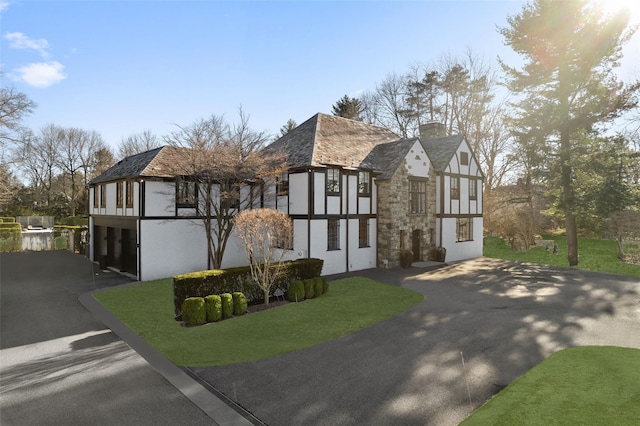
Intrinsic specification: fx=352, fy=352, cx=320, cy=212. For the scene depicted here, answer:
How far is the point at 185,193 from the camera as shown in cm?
2044

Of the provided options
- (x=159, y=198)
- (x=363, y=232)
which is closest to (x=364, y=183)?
(x=363, y=232)

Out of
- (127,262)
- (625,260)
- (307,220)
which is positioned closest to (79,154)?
(127,262)

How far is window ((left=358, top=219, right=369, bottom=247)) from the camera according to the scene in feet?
74.5

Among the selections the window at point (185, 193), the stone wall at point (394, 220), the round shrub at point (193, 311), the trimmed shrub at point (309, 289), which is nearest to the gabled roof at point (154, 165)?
the window at point (185, 193)

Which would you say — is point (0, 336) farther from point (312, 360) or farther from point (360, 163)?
point (360, 163)

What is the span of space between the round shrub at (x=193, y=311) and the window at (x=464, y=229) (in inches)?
830

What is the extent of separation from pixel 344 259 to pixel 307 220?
3.52 metres

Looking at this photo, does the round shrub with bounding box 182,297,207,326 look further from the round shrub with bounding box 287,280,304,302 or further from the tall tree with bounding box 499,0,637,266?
the tall tree with bounding box 499,0,637,266

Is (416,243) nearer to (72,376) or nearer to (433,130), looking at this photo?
(433,130)

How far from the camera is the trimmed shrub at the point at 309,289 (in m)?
15.5

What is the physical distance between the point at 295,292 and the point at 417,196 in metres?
13.1

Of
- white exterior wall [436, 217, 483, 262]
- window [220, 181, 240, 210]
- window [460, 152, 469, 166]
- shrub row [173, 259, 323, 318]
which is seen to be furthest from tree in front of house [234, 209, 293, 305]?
window [460, 152, 469, 166]

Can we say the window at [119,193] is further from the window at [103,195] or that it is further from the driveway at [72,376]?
the driveway at [72,376]

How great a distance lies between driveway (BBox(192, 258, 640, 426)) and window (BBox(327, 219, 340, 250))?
6.39m
